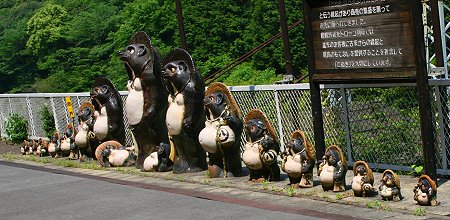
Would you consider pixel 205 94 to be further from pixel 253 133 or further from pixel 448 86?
pixel 448 86

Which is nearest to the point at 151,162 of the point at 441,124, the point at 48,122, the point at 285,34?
the point at 285,34

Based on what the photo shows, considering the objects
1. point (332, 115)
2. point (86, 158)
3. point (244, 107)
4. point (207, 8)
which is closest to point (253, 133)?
point (332, 115)

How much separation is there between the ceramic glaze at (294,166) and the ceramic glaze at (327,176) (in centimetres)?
46

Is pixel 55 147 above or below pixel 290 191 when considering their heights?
above

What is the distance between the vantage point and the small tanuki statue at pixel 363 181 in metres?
10.0

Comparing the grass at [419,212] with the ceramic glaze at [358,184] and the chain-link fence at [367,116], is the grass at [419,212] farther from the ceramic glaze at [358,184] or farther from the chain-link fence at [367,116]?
the chain-link fence at [367,116]

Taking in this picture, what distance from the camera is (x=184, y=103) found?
1306 cm

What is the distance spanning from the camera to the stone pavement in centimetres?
926

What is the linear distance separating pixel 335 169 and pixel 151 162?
448 cm

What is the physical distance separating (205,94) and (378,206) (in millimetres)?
4173

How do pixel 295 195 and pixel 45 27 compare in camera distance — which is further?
pixel 45 27

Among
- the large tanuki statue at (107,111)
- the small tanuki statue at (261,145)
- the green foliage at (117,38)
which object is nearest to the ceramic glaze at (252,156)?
the small tanuki statue at (261,145)

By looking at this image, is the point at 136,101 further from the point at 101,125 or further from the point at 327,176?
the point at 327,176

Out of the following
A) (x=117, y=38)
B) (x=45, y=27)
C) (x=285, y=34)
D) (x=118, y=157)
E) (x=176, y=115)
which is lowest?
(x=118, y=157)
